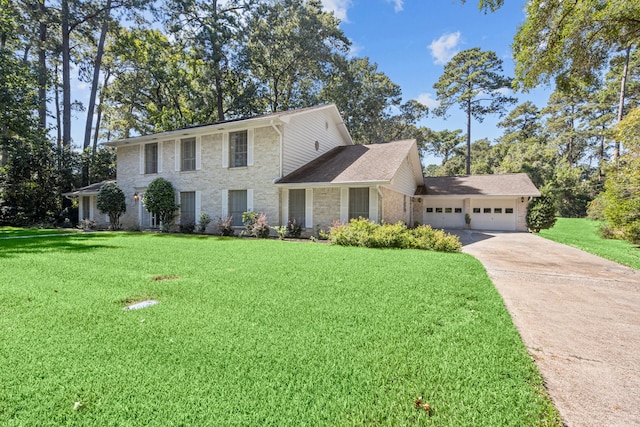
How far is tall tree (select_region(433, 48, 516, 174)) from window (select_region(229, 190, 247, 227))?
24.5m

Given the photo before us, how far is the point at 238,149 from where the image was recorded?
14500 mm

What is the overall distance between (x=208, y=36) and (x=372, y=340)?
84.8 ft

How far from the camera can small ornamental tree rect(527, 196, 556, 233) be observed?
57.1 ft

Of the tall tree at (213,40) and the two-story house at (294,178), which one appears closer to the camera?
the two-story house at (294,178)

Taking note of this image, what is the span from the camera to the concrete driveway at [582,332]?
85.2 inches

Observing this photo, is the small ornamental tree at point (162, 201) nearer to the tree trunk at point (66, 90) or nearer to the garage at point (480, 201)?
the tree trunk at point (66, 90)

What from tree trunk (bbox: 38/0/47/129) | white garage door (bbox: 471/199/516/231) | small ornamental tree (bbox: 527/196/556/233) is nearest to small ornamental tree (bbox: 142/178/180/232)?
tree trunk (bbox: 38/0/47/129)

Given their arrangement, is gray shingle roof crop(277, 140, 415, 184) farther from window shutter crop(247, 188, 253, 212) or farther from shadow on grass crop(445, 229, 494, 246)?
shadow on grass crop(445, 229, 494, 246)

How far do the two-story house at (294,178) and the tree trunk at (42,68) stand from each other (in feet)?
27.3

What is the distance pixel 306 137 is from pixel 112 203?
11.2 m

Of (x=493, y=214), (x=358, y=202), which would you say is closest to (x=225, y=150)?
(x=358, y=202)

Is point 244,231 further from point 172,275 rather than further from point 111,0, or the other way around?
point 111,0

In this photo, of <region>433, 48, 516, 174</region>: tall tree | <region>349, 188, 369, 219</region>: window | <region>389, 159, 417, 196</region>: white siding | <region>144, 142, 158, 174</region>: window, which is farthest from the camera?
<region>433, 48, 516, 174</region>: tall tree

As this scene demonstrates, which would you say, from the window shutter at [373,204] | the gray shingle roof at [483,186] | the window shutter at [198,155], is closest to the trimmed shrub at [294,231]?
the window shutter at [373,204]
